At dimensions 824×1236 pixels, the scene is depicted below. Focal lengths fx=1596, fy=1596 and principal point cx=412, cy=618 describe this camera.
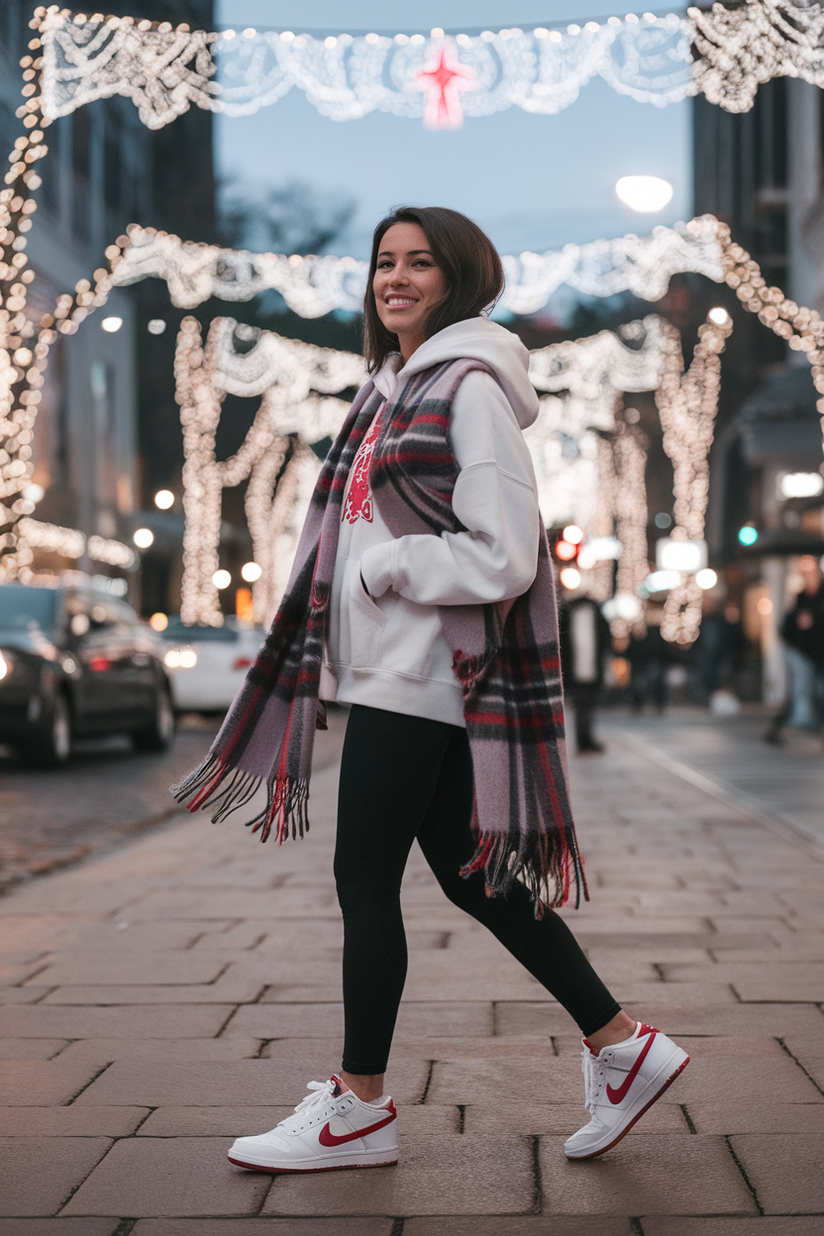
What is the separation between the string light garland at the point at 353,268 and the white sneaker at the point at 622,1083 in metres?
13.6

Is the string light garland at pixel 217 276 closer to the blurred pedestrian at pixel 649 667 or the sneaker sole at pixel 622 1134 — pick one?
the sneaker sole at pixel 622 1134

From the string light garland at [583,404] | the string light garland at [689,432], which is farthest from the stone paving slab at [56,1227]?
the string light garland at [689,432]

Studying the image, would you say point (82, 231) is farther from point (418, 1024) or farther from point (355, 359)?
point (418, 1024)

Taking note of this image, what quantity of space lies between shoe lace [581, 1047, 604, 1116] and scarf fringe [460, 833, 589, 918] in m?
0.30

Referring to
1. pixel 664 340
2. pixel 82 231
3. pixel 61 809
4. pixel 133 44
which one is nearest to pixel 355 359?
pixel 664 340

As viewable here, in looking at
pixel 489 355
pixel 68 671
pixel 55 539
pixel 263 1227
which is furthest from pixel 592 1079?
pixel 55 539

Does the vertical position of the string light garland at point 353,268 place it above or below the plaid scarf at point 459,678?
above

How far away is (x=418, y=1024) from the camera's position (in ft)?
13.3

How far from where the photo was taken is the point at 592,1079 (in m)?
3.03

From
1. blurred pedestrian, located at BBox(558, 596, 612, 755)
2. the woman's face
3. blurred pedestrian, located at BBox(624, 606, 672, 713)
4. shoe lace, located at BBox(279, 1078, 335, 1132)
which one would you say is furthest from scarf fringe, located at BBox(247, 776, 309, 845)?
blurred pedestrian, located at BBox(624, 606, 672, 713)

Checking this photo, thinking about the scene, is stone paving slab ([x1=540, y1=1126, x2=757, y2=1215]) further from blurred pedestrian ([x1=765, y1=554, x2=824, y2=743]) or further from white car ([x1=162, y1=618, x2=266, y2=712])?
white car ([x1=162, y1=618, x2=266, y2=712])

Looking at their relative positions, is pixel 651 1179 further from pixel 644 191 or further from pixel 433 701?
pixel 644 191

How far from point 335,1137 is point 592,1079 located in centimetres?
50

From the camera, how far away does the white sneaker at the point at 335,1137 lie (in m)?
2.94
